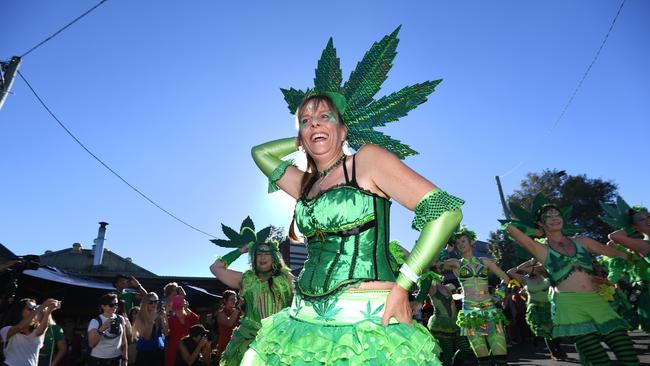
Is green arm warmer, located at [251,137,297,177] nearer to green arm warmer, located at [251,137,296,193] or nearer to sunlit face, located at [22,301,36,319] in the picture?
green arm warmer, located at [251,137,296,193]

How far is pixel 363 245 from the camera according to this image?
1.81 meters

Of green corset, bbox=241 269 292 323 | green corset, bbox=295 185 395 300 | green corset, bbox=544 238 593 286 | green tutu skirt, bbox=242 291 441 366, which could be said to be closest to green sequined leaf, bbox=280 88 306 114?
green corset, bbox=295 185 395 300

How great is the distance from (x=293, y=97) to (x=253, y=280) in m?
3.10

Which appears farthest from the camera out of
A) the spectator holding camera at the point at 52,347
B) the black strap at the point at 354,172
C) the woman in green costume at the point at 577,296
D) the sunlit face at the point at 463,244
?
the sunlit face at the point at 463,244

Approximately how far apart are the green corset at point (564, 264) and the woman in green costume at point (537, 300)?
225cm

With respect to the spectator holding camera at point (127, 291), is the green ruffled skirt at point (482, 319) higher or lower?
lower

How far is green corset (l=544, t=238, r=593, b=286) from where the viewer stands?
4.56 metres

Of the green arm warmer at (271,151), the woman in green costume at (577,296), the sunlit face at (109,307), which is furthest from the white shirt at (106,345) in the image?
the woman in green costume at (577,296)

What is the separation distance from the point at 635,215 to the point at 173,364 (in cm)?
837

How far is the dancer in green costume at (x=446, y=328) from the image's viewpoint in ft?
23.9

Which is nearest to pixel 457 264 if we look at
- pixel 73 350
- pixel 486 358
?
pixel 486 358

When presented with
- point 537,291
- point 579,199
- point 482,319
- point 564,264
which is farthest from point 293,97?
point 579,199

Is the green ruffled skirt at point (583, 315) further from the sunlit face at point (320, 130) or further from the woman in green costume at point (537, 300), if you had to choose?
the sunlit face at point (320, 130)

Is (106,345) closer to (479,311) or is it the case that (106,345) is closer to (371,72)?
(479,311)
